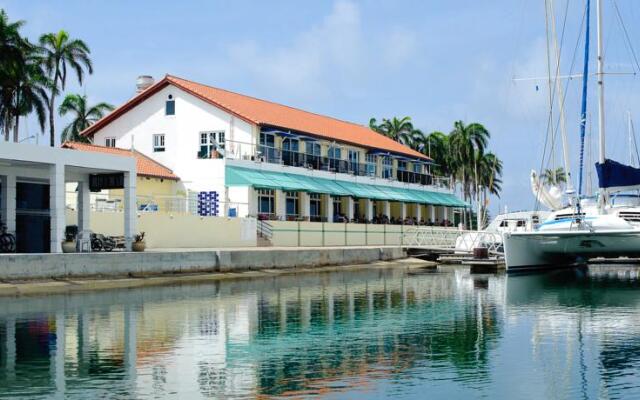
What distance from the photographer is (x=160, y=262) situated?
33844 millimetres

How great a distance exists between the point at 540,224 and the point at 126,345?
26.8 metres

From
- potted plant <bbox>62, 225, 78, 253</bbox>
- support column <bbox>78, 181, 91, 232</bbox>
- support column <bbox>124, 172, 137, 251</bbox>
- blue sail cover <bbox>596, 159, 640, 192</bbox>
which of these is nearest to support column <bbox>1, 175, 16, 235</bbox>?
potted plant <bbox>62, 225, 78, 253</bbox>

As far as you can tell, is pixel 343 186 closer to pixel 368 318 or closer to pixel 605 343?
pixel 368 318

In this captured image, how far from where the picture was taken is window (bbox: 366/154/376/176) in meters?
64.1

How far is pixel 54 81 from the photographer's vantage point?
203 ft

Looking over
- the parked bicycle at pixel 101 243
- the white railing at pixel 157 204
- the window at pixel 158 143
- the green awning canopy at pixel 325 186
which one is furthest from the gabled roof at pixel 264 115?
the parked bicycle at pixel 101 243

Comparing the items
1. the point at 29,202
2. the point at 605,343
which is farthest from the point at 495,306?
the point at 29,202

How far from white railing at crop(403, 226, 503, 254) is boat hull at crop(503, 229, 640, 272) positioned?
4876 millimetres

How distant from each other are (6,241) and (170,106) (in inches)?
882

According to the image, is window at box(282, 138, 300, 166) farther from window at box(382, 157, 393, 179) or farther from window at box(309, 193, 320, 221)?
window at box(382, 157, 393, 179)

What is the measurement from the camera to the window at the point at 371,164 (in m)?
64.1

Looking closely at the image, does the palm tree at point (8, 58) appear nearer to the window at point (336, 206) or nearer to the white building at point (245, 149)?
the white building at point (245, 149)

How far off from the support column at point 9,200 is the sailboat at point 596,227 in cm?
2155

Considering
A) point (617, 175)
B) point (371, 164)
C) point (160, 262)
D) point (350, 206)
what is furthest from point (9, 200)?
point (371, 164)
